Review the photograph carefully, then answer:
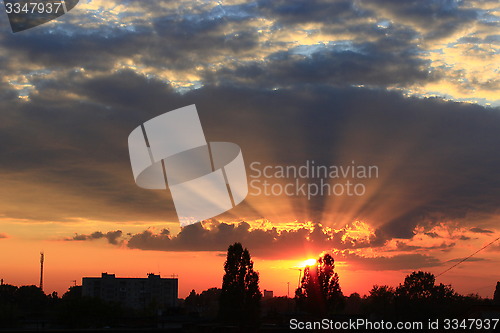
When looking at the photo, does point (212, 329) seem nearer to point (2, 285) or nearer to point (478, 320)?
point (478, 320)

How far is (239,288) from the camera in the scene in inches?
3627

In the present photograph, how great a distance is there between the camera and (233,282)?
92625mm

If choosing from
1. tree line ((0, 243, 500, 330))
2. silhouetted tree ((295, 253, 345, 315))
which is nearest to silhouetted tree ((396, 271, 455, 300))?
tree line ((0, 243, 500, 330))

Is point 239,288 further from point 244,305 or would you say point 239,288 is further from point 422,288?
point 422,288

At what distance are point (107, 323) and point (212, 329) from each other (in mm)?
40683

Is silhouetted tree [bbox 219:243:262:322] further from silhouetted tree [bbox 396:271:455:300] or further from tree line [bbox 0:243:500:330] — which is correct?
silhouetted tree [bbox 396:271:455:300]

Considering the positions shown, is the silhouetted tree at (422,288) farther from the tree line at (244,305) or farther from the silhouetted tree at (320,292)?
the silhouetted tree at (320,292)

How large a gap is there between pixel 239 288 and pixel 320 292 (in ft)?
105

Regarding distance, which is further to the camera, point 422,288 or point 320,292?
point 422,288

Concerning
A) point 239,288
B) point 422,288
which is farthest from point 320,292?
point 422,288

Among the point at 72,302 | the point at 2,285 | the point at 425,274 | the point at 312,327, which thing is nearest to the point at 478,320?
the point at 312,327

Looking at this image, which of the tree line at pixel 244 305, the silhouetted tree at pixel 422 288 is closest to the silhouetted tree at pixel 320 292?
the tree line at pixel 244 305

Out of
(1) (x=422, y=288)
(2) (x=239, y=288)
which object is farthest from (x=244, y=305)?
(1) (x=422, y=288)

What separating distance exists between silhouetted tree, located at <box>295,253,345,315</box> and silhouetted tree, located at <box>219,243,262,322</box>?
28.1 meters
